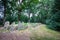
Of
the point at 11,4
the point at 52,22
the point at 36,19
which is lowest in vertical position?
the point at 36,19

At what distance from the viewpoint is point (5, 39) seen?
826 cm

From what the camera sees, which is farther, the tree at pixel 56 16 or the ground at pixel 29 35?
the tree at pixel 56 16

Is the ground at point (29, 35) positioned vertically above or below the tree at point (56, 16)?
below

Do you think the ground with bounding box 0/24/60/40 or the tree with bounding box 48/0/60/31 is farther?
the tree with bounding box 48/0/60/31

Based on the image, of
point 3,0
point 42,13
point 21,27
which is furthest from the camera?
point 42,13

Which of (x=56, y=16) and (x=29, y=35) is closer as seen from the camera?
(x=29, y=35)

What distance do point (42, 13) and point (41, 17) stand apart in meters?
0.82

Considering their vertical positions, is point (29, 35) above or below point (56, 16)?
below

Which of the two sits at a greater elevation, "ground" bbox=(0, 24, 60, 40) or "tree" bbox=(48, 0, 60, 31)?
"tree" bbox=(48, 0, 60, 31)

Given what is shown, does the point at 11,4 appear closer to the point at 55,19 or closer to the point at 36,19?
the point at 36,19

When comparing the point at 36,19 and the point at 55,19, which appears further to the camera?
the point at 36,19

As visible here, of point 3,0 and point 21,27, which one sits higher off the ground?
point 3,0

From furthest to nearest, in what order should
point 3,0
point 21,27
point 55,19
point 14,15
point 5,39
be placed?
point 14,15
point 3,0
point 21,27
point 55,19
point 5,39

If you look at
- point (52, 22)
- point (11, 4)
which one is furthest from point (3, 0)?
point (52, 22)
